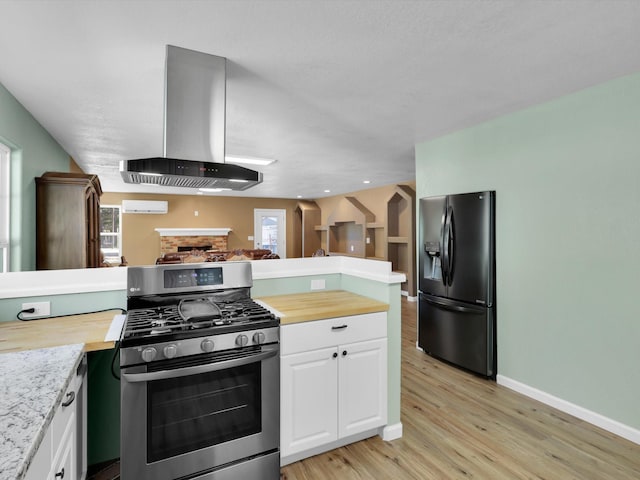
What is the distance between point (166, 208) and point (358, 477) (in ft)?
27.9

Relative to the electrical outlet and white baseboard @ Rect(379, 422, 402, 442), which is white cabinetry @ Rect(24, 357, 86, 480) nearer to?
the electrical outlet

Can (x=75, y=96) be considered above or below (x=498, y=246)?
above

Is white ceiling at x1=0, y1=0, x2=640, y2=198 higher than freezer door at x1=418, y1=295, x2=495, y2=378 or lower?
higher

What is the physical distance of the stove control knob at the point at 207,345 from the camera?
5.18 ft

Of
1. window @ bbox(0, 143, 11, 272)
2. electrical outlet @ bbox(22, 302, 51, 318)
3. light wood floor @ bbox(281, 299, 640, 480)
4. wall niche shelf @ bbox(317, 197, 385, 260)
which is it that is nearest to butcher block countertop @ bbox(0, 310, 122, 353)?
electrical outlet @ bbox(22, 302, 51, 318)

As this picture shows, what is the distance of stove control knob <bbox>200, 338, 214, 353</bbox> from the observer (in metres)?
1.58

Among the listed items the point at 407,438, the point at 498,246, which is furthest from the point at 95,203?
the point at 498,246

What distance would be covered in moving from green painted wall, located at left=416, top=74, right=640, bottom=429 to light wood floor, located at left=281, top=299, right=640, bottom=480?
291 millimetres

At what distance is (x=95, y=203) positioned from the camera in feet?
12.1

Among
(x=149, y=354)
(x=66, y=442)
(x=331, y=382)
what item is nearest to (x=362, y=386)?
(x=331, y=382)

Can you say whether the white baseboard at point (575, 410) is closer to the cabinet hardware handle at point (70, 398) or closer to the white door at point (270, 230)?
the cabinet hardware handle at point (70, 398)

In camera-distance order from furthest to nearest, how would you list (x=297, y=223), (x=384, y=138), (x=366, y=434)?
(x=297, y=223) → (x=384, y=138) → (x=366, y=434)

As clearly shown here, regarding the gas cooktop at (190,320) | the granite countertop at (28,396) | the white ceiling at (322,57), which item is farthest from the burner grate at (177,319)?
the white ceiling at (322,57)

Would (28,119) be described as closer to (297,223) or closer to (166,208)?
(166,208)
